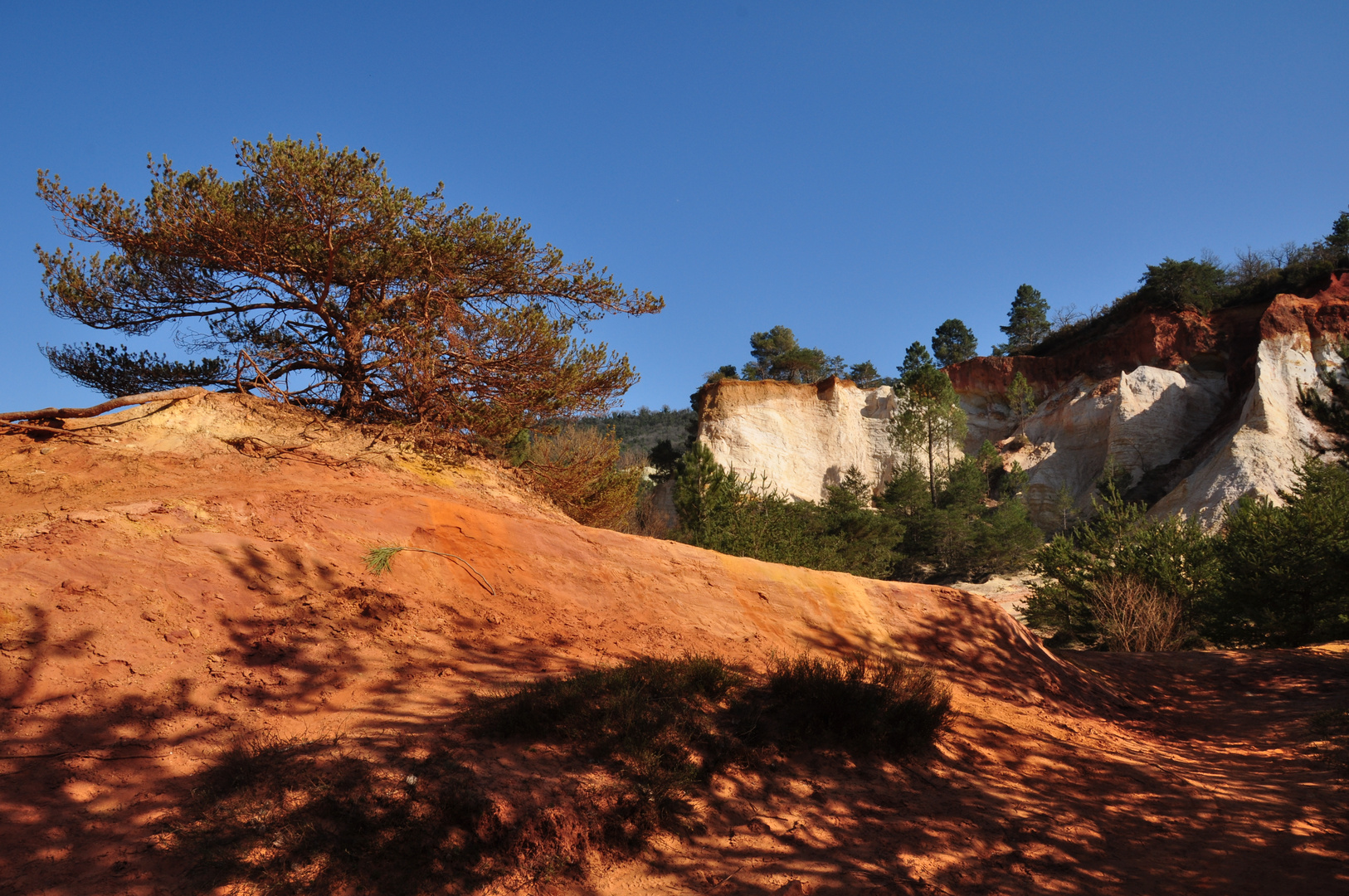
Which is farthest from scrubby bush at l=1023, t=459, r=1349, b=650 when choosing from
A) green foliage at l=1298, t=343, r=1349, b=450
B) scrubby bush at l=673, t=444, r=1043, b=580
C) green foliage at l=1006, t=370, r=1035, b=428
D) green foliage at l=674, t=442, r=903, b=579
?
green foliage at l=1006, t=370, r=1035, b=428

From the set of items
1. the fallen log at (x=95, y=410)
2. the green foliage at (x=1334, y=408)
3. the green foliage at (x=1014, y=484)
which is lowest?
the fallen log at (x=95, y=410)

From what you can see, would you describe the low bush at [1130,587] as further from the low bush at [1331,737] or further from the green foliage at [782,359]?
the green foliage at [782,359]

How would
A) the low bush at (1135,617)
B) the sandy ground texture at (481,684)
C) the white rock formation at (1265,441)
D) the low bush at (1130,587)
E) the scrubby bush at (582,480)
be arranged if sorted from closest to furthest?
the sandy ground texture at (481,684), the scrubby bush at (582,480), the low bush at (1135,617), the low bush at (1130,587), the white rock formation at (1265,441)

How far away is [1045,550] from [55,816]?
18519 mm

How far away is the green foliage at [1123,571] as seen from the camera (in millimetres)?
15648

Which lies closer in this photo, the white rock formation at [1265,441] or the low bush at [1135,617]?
the low bush at [1135,617]

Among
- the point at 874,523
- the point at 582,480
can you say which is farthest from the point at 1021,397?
the point at 582,480

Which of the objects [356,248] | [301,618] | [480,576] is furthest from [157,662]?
[356,248]

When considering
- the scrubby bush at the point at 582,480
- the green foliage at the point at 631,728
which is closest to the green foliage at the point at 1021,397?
the scrubby bush at the point at 582,480

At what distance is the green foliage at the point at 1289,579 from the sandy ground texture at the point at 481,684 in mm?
7250

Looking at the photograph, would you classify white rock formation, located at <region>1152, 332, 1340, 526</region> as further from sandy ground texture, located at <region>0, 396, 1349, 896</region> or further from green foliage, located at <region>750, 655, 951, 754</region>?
green foliage, located at <region>750, 655, 951, 754</region>

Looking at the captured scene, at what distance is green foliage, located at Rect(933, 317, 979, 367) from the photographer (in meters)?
64.9

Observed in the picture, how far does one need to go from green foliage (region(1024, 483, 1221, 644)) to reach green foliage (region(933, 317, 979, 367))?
1913 inches

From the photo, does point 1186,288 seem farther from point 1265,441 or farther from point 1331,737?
point 1331,737
